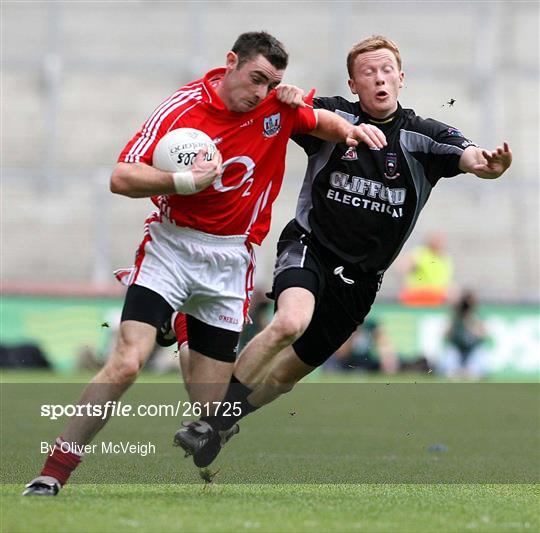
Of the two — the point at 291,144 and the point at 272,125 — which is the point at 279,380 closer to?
the point at 272,125

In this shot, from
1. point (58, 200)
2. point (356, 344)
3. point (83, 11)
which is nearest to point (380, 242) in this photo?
point (356, 344)

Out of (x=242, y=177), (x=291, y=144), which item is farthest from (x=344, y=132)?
(x=291, y=144)

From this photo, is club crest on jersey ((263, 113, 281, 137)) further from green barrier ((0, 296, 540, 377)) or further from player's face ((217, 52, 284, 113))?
green barrier ((0, 296, 540, 377))

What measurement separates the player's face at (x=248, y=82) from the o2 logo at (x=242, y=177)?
27 centimetres

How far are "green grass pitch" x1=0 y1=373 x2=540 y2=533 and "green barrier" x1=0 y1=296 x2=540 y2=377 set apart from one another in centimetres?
447

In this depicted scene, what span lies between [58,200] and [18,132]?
80.5 inches

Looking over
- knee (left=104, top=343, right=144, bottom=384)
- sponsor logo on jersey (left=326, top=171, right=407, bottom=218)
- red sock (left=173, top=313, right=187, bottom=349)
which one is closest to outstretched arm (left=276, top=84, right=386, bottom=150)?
sponsor logo on jersey (left=326, top=171, right=407, bottom=218)

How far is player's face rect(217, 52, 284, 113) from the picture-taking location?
6.78 m

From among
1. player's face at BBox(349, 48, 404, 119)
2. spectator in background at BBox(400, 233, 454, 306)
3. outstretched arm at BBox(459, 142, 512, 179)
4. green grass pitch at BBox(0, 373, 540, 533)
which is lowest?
spectator in background at BBox(400, 233, 454, 306)

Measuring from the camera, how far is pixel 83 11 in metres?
26.4

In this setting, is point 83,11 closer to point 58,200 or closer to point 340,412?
point 58,200

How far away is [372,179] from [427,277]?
13.0 metres

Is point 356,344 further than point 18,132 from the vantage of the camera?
No

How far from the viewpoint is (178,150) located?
6.59 m
